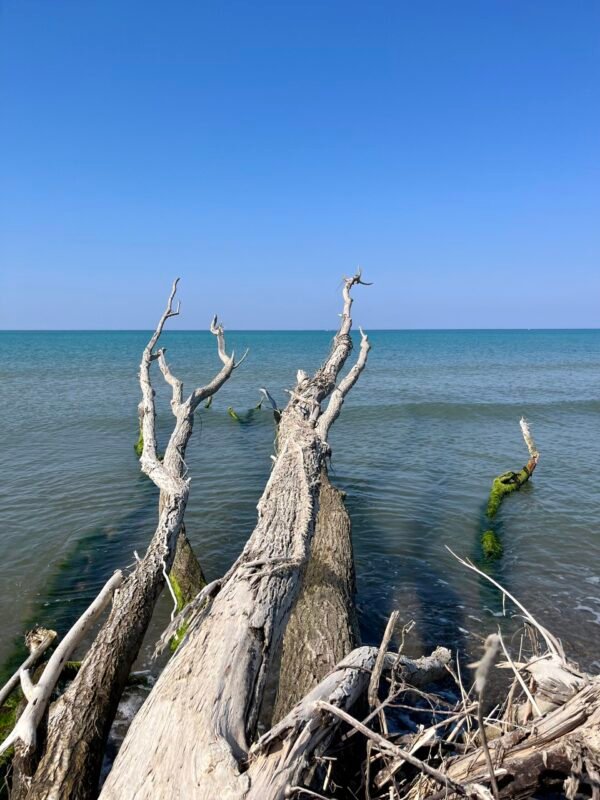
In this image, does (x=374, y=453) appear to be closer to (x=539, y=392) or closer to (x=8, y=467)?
(x=8, y=467)

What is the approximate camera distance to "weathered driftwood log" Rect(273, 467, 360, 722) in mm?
4141

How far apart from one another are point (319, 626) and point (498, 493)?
705 centimetres

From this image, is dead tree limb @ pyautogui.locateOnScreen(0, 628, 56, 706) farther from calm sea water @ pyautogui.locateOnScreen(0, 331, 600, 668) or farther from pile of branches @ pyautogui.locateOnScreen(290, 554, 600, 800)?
pile of branches @ pyautogui.locateOnScreen(290, 554, 600, 800)

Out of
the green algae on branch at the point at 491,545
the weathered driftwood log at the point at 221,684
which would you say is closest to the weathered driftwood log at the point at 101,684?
the weathered driftwood log at the point at 221,684

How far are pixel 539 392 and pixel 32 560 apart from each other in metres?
24.8

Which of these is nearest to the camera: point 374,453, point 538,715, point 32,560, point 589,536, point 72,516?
point 538,715

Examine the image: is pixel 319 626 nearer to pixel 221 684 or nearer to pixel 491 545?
pixel 221 684

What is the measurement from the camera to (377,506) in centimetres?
1030

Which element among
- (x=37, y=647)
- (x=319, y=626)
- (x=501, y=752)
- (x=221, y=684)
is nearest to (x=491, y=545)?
(x=319, y=626)

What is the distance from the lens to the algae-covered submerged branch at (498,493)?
327 inches

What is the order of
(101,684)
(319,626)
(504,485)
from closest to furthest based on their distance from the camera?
(101,684) < (319,626) < (504,485)

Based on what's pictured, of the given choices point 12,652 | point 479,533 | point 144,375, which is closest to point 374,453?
point 479,533

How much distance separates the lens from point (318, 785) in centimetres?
271

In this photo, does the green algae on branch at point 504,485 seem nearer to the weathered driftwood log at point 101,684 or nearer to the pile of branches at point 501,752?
the weathered driftwood log at point 101,684
